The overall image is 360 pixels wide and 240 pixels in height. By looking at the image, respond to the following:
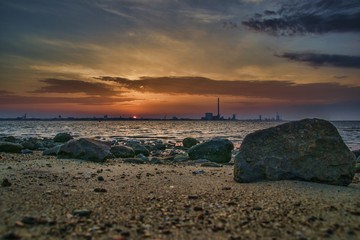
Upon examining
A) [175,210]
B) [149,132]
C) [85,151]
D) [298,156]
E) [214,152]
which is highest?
[298,156]

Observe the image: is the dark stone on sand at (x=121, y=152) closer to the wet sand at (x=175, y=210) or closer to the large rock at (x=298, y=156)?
the wet sand at (x=175, y=210)

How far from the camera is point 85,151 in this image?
1163cm

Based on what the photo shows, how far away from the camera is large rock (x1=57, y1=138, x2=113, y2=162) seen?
11.6 meters

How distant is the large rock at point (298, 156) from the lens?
6.96m

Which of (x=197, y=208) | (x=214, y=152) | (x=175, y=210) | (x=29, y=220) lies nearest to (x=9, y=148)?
(x=214, y=152)

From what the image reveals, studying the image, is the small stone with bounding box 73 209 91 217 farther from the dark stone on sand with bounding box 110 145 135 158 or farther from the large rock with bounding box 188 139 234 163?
the large rock with bounding box 188 139 234 163

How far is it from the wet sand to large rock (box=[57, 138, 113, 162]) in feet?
15.2

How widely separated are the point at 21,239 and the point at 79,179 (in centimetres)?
392

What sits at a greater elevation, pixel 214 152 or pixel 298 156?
pixel 298 156

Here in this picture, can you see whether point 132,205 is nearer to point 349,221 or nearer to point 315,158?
point 349,221

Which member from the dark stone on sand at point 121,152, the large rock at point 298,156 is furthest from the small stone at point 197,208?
the dark stone on sand at point 121,152

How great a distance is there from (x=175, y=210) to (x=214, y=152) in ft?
34.1

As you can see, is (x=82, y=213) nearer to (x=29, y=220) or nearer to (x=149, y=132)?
(x=29, y=220)

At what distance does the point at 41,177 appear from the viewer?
24.0 feet
